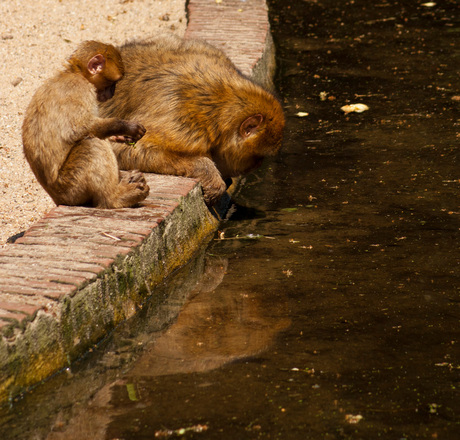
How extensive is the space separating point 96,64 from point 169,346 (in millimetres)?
1717

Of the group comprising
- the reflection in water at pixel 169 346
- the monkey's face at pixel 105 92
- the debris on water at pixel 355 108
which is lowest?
the reflection in water at pixel 169 346

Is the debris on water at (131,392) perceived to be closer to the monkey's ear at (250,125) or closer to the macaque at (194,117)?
the macaque at (194,117)

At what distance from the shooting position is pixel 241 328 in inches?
153

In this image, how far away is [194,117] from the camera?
4992mm

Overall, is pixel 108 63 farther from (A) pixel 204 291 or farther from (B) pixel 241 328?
(B) pixel 241 328

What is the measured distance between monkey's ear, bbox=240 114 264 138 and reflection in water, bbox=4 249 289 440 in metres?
1.01

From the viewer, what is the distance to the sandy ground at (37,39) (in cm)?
567

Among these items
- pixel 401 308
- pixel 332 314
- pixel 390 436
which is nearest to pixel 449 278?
pixel 401 308

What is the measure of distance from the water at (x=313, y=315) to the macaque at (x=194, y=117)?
0.47m

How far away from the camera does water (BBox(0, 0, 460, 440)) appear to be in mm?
3164

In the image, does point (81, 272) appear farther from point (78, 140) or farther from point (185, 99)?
point (185, 99)

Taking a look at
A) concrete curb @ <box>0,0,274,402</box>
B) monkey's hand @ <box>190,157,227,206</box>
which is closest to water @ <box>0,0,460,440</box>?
concrete curb @ <box>0,0,274,402</box>

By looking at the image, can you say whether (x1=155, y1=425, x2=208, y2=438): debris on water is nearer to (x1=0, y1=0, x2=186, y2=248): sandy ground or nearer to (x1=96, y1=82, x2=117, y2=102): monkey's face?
(x1=96, y1=82, x2=117, y2=102): monkey's face

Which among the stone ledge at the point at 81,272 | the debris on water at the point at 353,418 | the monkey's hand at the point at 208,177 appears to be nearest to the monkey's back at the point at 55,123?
the stone ledge at the point at 81,272
